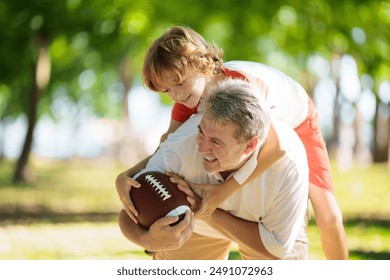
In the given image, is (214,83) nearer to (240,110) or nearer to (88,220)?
(240,110)

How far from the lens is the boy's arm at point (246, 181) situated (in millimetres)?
2084

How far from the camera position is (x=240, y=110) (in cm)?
198

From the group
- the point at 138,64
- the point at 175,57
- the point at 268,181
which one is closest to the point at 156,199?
the point at 268,181

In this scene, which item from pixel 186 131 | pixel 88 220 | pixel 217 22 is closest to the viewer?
pixel 186 131

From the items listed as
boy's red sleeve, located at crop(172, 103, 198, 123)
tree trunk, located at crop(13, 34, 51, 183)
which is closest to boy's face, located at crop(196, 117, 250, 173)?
boy's red sleeve, located at crop(172, 103, 198, 123)

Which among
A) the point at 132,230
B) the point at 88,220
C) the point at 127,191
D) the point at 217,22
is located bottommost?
the point at 88,220

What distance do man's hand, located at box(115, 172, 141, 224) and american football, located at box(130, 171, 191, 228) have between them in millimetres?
13

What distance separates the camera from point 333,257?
2727mm

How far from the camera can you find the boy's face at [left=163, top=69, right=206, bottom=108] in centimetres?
227

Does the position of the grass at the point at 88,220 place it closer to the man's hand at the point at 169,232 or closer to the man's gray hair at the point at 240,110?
the man's hand at the point at 169,232

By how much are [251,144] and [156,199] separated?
354mm

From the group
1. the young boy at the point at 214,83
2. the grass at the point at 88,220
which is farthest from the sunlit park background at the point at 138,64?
the young boy at the point at 214,83
